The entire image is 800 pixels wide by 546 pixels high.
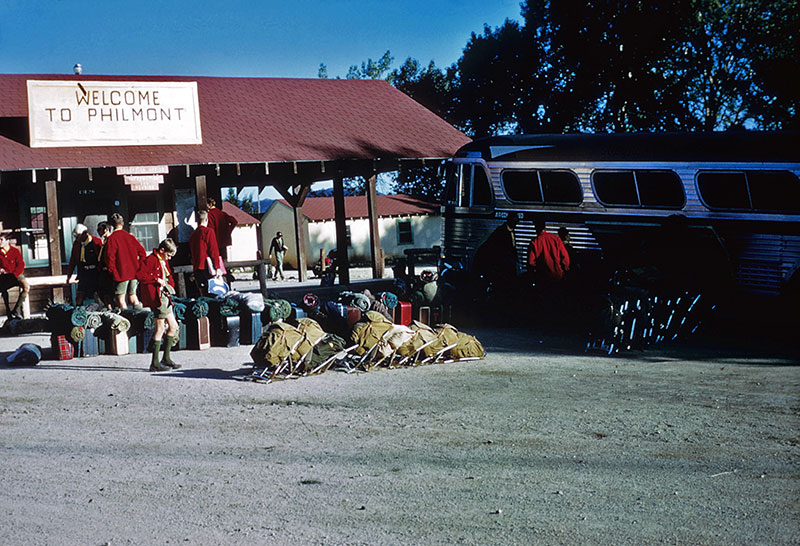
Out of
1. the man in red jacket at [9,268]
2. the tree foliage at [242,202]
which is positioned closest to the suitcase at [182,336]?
the man in red jacket at [9,268]

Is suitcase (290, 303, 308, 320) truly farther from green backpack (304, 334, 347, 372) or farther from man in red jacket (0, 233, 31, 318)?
man in red jacket (0, 233, 31, 318)

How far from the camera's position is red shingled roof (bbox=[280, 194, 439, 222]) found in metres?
46.6

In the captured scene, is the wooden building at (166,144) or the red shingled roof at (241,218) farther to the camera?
the red shingled roof at (241,218)

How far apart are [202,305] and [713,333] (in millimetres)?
7893

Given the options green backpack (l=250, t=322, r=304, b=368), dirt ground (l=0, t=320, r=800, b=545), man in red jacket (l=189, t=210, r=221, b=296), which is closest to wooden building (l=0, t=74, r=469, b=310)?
man in red jacket (l=189, t=210, r=221, b=296)

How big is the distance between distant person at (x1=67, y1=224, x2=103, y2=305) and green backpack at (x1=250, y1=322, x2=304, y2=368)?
16.5ft

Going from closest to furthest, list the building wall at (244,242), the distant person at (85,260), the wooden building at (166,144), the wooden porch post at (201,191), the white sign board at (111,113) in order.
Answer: the distant person at (85,260), the white sign board at (111,113), the wooden building at (166,144), the wooden porch post at (201,191), the building wall at (244,242)

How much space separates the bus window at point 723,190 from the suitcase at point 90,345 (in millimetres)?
9499

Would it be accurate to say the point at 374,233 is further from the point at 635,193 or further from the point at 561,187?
the point at 635,193

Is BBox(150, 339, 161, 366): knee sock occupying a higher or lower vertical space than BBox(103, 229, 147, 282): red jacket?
lower

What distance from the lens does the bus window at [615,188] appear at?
47.2 ft

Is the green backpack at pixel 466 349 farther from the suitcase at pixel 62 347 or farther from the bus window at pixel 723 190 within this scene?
the suitcase at pixel 62 347

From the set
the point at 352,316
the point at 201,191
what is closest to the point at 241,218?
the point at 201,191

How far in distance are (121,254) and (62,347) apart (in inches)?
66.1
